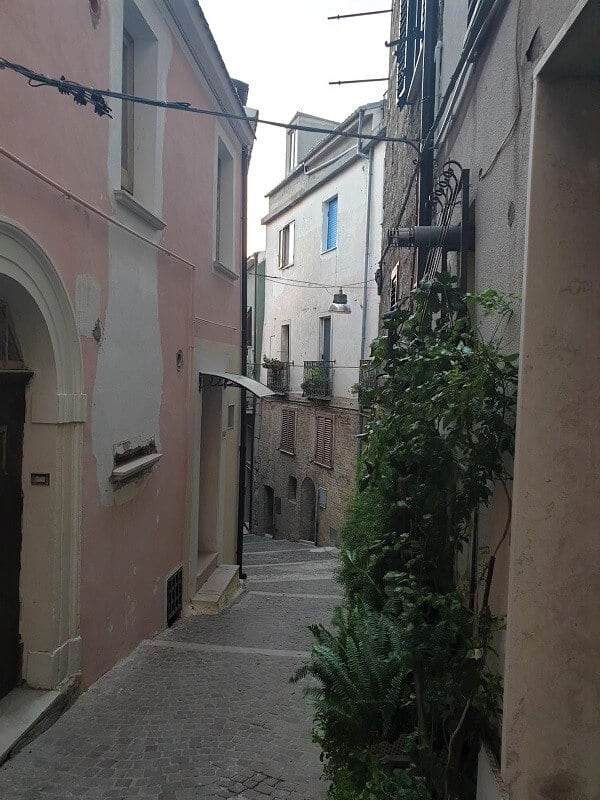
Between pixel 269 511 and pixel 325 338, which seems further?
pixel 269 511

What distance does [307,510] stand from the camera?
22188 millimetres

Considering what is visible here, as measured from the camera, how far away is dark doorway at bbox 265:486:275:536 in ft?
83.5

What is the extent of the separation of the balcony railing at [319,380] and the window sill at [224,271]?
897 centimetres

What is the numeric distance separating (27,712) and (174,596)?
3711 millimetres

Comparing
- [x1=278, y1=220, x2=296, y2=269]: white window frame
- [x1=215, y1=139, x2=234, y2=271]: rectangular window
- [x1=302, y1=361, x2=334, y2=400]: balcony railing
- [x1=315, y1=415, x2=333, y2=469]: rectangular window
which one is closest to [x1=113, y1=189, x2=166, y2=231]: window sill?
[x1=215, y1=139, x2=234, y2=271]: rectangular window

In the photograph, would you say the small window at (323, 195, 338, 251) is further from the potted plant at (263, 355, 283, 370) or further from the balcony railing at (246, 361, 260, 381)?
the balcony railing at (246, 361, 260, 381)

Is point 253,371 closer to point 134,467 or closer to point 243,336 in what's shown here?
point 243,336

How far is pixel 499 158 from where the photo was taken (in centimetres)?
373

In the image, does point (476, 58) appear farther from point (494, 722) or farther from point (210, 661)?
point (210, 661)

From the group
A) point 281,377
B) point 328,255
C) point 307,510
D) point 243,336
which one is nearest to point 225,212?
point 243,336

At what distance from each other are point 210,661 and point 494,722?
3695 mm

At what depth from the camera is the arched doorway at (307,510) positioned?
21891 millimetres

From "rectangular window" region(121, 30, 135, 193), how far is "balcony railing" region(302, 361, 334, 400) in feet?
43.6

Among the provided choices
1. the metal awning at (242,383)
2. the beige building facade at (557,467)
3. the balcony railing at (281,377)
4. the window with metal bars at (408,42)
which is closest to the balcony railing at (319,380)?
the balcony railing at (281,377)
